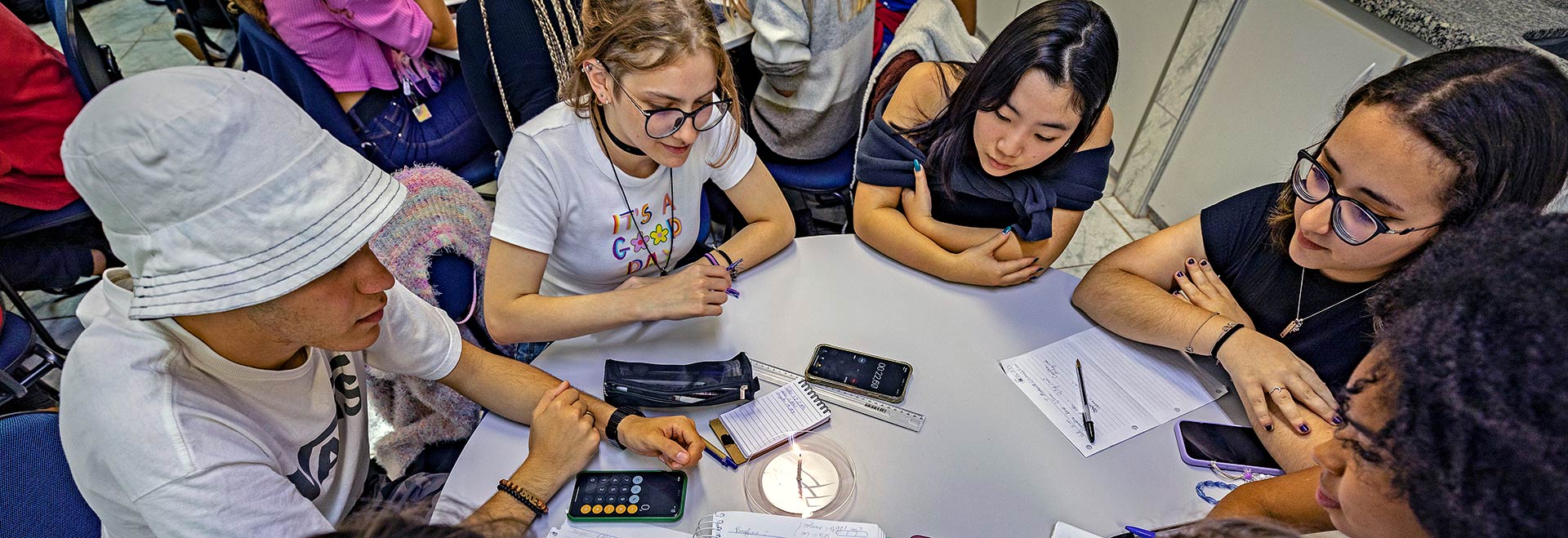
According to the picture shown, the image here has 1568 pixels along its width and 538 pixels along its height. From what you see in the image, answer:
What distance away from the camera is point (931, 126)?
1.66 metres

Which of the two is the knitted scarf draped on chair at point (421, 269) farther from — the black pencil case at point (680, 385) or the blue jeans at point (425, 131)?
the blue jeans at point (425, 131)

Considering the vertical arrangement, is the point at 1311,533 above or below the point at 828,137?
above

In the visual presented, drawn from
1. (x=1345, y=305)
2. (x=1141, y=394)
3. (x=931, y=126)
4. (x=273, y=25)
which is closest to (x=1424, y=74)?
(x=1345, y=305)

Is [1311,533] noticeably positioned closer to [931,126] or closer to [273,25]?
[931,126]

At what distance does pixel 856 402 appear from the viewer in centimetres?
120

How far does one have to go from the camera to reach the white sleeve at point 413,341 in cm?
117

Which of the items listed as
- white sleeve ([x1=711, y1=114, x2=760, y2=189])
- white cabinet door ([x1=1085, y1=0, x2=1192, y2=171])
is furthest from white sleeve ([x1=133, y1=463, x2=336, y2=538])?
white cabinet door ([x1=1085, y1=0, x2=1192, y2=171])

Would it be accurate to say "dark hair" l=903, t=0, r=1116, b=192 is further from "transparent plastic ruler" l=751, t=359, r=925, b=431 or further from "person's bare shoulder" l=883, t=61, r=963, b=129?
"transparent plastic ruler" l=751, t=359, r=925, b=431

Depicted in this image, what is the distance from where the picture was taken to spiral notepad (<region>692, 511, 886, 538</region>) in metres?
1.00

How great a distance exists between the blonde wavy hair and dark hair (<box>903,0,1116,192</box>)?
542 millimetres

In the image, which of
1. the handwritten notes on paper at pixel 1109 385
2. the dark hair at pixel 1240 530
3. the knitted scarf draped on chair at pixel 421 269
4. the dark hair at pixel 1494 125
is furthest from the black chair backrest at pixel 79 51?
the dark hair at pixel 1494 125

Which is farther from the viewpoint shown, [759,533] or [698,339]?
[698,339]

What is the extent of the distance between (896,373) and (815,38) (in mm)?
1129

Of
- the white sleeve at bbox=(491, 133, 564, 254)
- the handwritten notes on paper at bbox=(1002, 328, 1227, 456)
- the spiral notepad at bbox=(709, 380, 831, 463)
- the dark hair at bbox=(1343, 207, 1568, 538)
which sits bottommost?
the spiral notepad at bbox=(709, 380, 831, 463)
